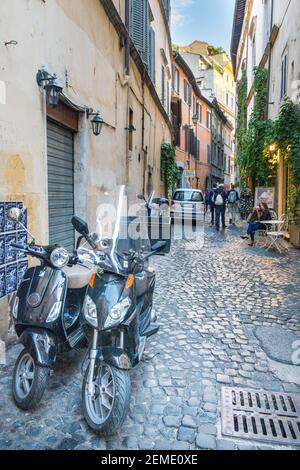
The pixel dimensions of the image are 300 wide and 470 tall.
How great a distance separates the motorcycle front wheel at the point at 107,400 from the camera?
265 cm

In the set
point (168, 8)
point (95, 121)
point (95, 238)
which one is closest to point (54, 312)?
point (95, 238)

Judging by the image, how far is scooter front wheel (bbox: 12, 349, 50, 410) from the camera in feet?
9.70

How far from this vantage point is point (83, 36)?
7.05 metres

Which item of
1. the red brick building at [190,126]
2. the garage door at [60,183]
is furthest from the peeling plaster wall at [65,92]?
the red brick building at [190,126]

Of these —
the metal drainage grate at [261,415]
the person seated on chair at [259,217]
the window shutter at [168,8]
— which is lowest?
the metal drainage grate at [261,415]

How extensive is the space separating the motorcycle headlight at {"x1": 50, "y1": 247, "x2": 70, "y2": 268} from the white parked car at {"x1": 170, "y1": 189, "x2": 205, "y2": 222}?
1416cm

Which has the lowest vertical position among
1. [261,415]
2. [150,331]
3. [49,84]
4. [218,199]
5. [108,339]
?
[261,415]

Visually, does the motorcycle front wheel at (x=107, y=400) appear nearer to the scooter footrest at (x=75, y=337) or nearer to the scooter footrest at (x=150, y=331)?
the scooter footrest at (x=75, y=337)

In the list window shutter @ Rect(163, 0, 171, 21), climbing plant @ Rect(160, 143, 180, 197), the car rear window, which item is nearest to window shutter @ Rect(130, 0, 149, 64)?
the car rear window

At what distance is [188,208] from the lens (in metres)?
17.2

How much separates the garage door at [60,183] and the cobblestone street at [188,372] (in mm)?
1870

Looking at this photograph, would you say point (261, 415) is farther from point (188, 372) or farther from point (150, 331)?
point (150, 331)

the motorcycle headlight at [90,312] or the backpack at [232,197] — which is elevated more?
the backpack at [232,197]

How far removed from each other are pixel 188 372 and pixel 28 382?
1.39 metres
